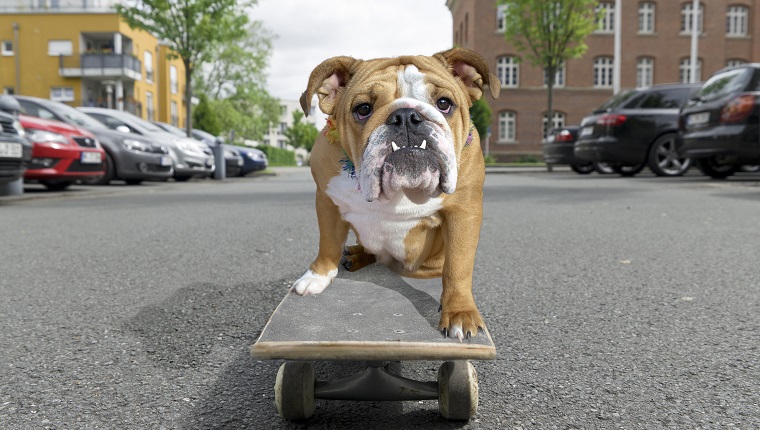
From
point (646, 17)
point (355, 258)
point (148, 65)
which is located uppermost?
point (646, 17)

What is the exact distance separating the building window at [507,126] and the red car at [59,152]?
102ft

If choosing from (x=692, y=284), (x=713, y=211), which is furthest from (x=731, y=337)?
Answer: (x=713, y=211)

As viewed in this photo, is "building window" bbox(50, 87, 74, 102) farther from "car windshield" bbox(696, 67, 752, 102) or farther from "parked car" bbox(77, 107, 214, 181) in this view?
"car windshield" bbox(696, 67, 752, 102)

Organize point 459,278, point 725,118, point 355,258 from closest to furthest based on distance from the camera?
point 459,278
point 355,258
point 725,118

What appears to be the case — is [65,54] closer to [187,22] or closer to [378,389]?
[187,22]

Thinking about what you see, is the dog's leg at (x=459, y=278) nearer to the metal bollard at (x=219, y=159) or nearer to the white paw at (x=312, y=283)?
the white paw at (x=312, y=283)

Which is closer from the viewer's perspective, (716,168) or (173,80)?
(716,168)

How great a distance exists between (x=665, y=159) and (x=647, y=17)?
92.7 feet

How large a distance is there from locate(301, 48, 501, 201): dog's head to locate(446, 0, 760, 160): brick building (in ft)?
122

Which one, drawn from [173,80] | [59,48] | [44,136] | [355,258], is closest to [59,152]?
[44,136]

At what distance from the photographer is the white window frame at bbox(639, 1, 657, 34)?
38.5 meters

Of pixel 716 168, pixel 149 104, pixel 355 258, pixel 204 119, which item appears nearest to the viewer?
pixel 355 258

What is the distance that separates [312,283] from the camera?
2.24m

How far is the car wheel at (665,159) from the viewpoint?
13.9 metres
